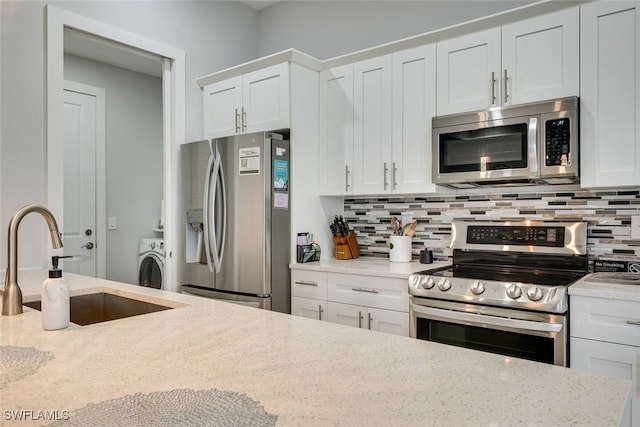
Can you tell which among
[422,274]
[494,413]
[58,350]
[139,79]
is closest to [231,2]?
[139,79]

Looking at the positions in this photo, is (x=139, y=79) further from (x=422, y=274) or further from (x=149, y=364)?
(x=149, y=364)

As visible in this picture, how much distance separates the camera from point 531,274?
240cm

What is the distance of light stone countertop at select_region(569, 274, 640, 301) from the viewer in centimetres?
181

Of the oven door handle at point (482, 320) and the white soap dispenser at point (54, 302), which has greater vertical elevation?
the white soap dispenser at point (54, 302)

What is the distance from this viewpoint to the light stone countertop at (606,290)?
71.4 inches

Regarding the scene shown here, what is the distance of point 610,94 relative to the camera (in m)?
2.15

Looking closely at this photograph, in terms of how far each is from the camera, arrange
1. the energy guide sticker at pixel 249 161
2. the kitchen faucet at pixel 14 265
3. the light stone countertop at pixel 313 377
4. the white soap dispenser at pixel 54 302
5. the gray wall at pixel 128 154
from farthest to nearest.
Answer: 1. the gray wall at pixel 128 154
2. the energy guide sticker at pixel 249 161
3. the kitchen faucet at pixel 14 265
4. the white soap dispenser at pixel 54 302
5. the light stone countertop at pixel 313 377

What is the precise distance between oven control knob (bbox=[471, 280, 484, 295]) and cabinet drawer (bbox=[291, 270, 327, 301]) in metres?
0.93

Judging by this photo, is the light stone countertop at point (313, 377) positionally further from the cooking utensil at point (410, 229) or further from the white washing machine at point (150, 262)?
the white washing machine at point (150, 262)

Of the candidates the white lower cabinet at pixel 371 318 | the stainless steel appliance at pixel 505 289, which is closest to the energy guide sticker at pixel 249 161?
the white lower cabinet at pixel 371 318

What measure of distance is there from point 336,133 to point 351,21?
3.18 feet

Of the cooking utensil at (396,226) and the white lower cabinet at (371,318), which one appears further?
the cooking utensil at (396,226)

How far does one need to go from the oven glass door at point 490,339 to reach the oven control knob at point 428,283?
179mm

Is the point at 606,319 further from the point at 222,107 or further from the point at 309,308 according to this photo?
the point at 222,107
